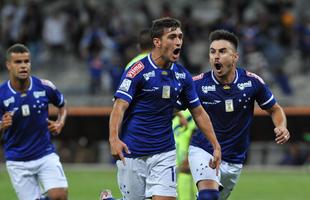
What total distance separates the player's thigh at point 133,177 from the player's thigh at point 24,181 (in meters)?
1.83

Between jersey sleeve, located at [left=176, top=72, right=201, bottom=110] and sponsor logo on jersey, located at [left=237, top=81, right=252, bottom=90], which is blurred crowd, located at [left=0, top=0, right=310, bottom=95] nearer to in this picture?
sponsor logo on jersey, located at [left=237, top=81, right=252, bottom=90]

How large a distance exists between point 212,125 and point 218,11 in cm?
1671

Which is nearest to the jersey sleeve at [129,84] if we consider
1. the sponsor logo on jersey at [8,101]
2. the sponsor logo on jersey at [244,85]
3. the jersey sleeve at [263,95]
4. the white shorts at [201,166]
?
the white shorts at [201,166]

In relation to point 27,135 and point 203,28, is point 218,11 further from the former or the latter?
point 27,135

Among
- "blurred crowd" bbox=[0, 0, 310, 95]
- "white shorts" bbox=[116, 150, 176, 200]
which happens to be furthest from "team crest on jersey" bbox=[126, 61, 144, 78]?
"blurred crowd" bbox=[0, 0, 310, 95]

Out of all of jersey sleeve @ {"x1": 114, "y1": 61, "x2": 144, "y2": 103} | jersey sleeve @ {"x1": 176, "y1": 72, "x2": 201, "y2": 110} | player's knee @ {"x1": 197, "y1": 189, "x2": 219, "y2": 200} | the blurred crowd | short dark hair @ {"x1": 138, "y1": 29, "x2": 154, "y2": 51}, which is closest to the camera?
jersey sleeve @ {"x1": 114, "y1": 61, "x2": 144, "y2": 103}

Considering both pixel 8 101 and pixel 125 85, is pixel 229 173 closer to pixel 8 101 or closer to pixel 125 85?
pixel 125 85

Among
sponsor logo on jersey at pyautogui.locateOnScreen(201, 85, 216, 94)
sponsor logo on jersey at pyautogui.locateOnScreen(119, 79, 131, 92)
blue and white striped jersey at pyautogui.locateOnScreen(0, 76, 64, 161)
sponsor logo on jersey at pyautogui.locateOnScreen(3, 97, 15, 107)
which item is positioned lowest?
blue and white striped jersey at pyautogui.locateOnScreen(0, 76, 64, 161)

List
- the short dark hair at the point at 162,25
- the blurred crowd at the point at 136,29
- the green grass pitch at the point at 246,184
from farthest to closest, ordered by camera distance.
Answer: the blurred crowd at the point at 136,29 → the green grass pitch at the point at 246,184 → the short dark hair at the point at 162,25

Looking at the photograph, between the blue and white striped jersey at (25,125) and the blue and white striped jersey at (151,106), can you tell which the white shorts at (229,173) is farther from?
the blue and white striped jersey at (25,125)

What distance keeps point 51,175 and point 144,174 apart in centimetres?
186

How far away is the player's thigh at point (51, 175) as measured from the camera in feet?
39.7

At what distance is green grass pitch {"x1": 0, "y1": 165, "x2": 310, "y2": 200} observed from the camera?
17469 mm

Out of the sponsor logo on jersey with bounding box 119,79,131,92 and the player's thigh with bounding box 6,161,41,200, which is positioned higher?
the sponsor logo on jersey with bounding box 119,79,131,92
